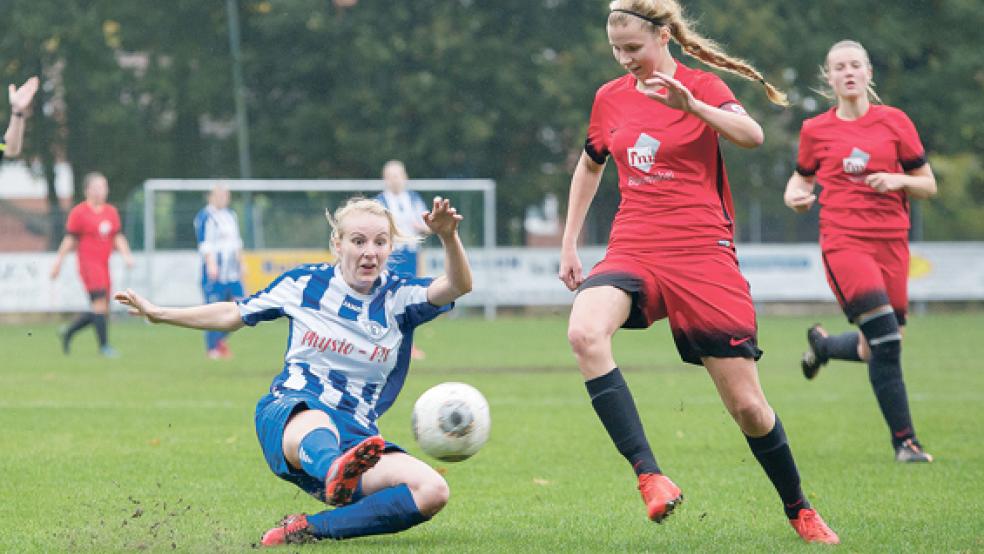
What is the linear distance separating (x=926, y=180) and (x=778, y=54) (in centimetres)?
2445

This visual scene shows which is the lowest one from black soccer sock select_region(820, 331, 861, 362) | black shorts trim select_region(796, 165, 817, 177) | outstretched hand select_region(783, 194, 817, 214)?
black soccer sock select_region(820, 331, 861, 362)

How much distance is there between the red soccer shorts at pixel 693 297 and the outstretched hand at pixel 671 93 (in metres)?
0.60

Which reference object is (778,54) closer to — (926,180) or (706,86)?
(926,180)

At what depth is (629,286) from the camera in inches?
216

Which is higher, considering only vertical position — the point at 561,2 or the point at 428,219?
the point at 561,2

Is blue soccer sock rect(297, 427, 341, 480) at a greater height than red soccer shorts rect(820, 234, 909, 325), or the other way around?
red soccer shorts rect(820, 234, 909, 325)

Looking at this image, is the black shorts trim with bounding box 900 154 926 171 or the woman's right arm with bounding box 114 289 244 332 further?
the black shorts trim with bounding box 900 154 926 171

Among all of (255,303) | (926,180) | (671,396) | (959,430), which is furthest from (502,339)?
(255,303)

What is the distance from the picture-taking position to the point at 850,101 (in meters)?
8.41

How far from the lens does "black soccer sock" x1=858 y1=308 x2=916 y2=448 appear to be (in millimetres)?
8180

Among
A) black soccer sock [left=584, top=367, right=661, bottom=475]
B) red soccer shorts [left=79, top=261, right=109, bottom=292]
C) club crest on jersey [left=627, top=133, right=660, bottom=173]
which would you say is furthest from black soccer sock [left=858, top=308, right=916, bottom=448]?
red soccer shorts [left=79, top=261, right=109, bottom=292]

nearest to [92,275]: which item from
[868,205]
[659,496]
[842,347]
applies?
[842,347]

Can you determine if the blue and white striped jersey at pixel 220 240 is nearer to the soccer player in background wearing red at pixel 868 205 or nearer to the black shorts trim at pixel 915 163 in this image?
the soccer player in background wearing red at pixel 868 205

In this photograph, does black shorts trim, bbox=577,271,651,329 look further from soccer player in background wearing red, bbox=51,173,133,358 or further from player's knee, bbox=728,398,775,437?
soccer player in background wearing red, bbox=51,173,133,358
